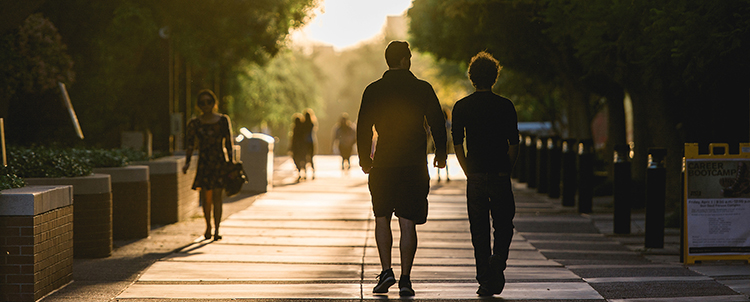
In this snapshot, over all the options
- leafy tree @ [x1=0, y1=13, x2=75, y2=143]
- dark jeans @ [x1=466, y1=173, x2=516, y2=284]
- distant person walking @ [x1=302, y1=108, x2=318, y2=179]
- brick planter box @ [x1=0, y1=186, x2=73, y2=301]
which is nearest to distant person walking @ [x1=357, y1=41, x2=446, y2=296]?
dark jeans @ [x1=466, y1=173, x2=516, y2=284]

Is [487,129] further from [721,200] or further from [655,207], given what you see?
[655,207]

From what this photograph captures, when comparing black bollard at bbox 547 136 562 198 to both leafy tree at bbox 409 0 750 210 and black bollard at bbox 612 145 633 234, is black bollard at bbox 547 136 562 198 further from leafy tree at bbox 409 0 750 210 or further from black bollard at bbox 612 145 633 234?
black bollard at bbox 612 145 633 234

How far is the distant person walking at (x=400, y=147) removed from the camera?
6.23m

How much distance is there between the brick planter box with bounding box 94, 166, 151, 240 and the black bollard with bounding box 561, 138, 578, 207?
7.77 meters

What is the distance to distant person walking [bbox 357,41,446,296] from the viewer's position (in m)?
6.23

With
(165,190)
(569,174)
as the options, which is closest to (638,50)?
(569,174)

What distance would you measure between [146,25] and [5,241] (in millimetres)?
10091

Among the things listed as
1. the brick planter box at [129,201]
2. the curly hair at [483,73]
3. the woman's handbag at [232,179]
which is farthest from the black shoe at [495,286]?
the brick planter box at [129,201]

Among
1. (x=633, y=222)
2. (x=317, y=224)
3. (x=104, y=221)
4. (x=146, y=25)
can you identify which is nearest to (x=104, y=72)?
(x=146, y=25)

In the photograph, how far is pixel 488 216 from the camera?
20.7 feet

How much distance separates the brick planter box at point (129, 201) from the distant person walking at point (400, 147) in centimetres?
408

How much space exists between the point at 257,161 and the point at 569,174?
18.9 feet

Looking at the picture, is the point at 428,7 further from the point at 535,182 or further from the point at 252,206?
the point at 252,206

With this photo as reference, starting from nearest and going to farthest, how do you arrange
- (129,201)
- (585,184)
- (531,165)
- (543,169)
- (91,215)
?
1. (91,215)
2. (129,201)
3. (585,184)
4. (543,169)
5. (531,165)
